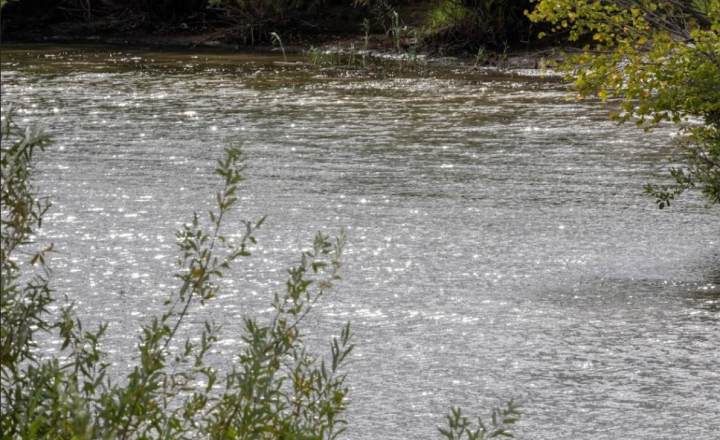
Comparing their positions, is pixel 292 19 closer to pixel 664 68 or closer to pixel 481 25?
pixel 481 25

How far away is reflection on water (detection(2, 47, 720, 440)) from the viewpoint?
671 cm

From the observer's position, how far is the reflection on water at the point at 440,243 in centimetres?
671

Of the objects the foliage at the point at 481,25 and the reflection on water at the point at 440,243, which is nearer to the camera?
the reflection on water at the point at 440,243

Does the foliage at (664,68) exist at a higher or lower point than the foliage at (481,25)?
higher

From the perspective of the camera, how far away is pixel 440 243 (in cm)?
993

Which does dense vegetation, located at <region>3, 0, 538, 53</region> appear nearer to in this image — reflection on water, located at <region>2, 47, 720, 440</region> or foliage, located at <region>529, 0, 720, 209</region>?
reflection on water, located at <region>2, 47, 720, 440</region>

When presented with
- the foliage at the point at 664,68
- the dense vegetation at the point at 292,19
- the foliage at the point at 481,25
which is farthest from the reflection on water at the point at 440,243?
the dense vegetation at the point at 292,19

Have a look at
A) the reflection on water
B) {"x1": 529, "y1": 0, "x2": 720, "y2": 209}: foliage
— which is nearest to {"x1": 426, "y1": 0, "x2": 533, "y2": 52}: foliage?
the reflection on water

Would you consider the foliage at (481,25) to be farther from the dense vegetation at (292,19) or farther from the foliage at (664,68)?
the foliage at (664,68)

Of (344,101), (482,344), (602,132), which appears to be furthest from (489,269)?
(344,101)

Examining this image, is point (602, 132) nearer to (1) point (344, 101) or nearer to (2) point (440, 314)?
(1) point (344, 101)

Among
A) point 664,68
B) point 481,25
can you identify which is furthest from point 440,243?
point 481,25

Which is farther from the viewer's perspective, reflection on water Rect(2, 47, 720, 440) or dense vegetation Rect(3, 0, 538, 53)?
dense vegetation Rect(3, 0, 538, 53)

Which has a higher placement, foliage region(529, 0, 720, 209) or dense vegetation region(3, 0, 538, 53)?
foliage region(529, 0, 720, 209)
